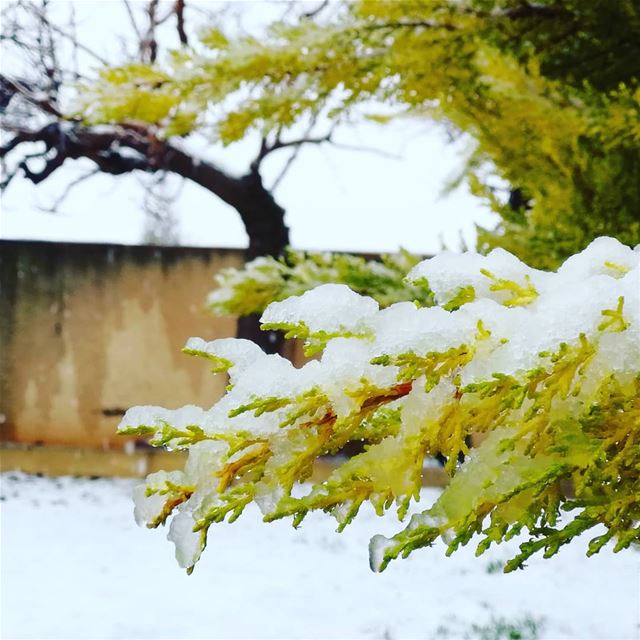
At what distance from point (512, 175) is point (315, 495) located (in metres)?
2.54

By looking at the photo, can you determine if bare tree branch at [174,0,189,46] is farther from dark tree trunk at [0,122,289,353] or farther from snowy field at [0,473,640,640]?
snowy field at [0,473,640,640]

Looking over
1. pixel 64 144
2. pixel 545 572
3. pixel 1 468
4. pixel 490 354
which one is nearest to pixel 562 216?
pixel 490 354

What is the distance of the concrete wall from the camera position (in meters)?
7.35

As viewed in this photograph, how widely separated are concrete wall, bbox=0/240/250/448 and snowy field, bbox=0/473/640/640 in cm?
213

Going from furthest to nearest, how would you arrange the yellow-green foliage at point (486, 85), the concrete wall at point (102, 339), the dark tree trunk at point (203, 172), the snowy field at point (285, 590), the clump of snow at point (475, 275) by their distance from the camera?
the concrete wall at point (102, 339), the dark tree trunk at point (203, 172), the snowy field at point (285, 590), the yellow-green foliage at point (486, 85), the clump of snow at point (475, 275)

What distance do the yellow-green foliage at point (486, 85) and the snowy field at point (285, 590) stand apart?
6.67 feet

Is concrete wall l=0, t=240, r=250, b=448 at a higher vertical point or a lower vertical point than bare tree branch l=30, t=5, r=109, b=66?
lower

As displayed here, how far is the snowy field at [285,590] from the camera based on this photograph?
3227mm

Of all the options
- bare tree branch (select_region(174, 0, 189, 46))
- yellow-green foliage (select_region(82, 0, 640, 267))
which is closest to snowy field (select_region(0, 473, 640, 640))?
yellow-green foliage (select_region(82, 0, 640, 267))

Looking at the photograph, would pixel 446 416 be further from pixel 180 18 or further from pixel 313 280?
pixel 180 18

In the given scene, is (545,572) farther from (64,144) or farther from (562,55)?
(64,144)

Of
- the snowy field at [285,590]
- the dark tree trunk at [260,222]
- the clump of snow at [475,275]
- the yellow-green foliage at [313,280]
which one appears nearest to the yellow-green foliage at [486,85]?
the yellow-green foliage at [313,280]

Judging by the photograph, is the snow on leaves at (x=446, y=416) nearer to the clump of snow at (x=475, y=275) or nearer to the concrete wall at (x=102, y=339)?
the clump of snow at (x=475, y=275)

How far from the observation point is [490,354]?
89cm
